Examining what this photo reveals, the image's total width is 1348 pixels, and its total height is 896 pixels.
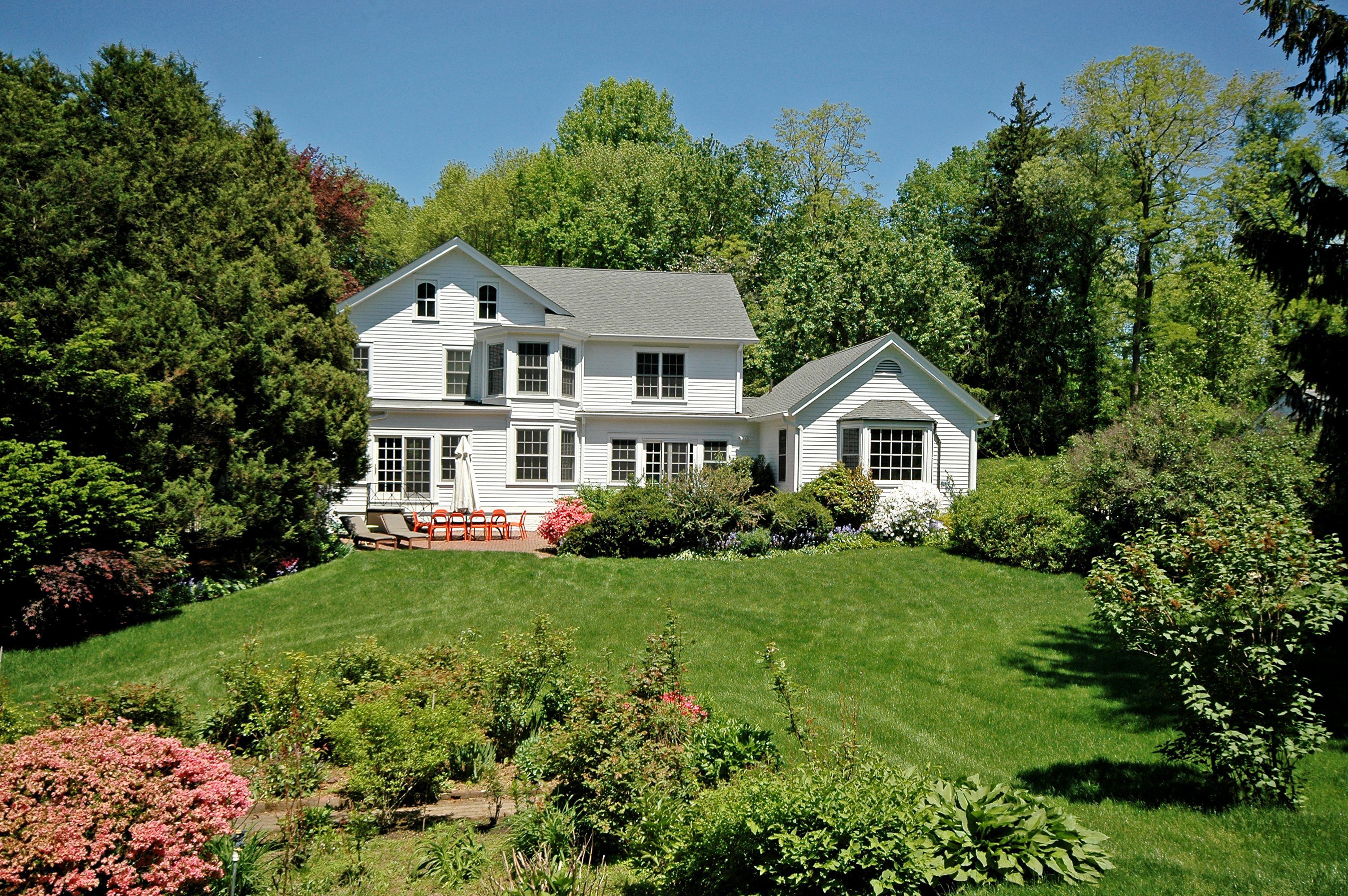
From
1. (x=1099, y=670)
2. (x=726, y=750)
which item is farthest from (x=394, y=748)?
(x=1099, y=670)

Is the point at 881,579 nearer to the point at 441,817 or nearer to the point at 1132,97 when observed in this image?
the point at 441,817

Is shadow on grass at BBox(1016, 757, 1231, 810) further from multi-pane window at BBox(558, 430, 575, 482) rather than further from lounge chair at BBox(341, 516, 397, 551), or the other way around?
multi-pane window at BBox(558, 430, 575, 482)

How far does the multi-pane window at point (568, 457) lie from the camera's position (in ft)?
82.1

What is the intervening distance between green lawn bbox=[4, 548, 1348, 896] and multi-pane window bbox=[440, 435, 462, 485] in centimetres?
633

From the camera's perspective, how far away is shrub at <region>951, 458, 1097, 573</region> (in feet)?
55.9

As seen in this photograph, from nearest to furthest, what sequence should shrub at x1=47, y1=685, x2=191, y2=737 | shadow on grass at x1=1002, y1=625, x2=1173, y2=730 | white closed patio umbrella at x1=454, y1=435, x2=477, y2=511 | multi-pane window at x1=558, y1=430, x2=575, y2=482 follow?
shrub at x1=47, y1=685, x2=191, y2=737
shadow on grass at x1=1002, y1=625, x2=1173, y2=730
white closed patio umbrella at x1=454, y1=435, x2=477, y2=511
multi-pane window at x1=558, y1=430, x2=575, y2=482

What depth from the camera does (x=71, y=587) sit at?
43.2 ft

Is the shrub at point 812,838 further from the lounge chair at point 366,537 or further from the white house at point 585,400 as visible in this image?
the white house at point 585,400

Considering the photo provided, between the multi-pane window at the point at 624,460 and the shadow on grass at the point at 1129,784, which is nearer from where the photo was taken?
the shadow on grass at the point at 1129,784

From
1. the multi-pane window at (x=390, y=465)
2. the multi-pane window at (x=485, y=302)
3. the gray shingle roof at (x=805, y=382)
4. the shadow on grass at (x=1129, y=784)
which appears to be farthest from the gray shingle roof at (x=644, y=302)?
the shadow on grass at (x=1129, y=784)

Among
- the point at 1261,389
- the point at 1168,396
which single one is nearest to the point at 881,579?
the point at 1168,396

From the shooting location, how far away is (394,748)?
6.79 metres

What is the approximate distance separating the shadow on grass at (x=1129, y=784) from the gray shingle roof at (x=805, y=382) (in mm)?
15628

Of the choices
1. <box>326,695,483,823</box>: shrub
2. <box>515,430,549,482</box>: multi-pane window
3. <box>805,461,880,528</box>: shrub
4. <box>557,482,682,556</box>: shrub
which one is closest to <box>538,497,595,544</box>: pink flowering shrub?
<box>557,482,682,556</box>: shrub
